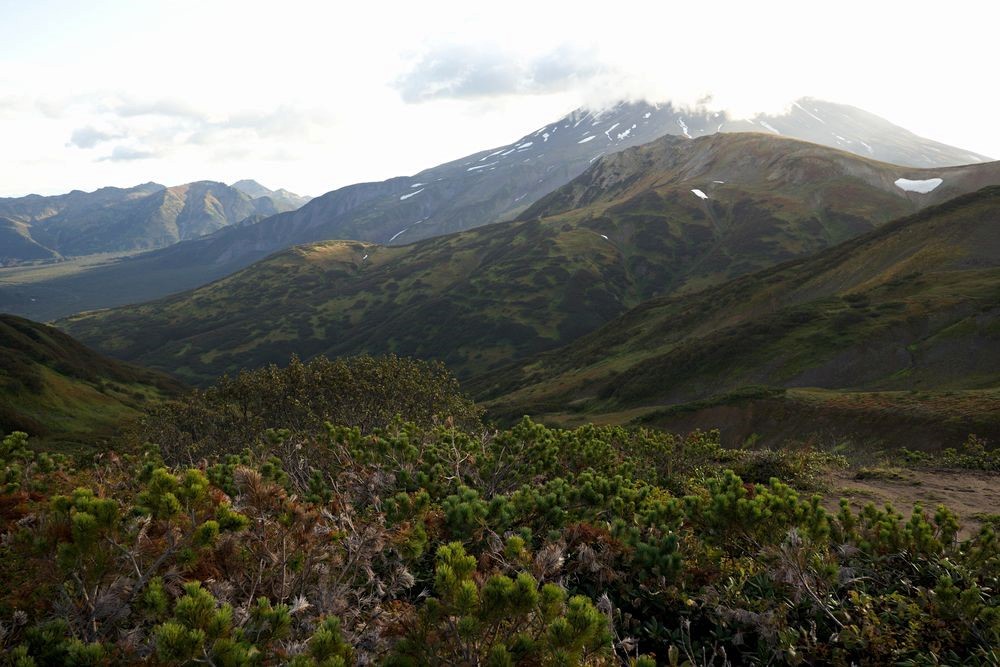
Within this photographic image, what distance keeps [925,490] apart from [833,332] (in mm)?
53931

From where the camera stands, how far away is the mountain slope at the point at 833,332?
56.0 m

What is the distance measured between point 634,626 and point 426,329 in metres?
194

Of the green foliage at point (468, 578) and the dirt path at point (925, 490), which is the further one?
the dirt path at point (925, 490)

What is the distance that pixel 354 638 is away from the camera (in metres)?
5.58

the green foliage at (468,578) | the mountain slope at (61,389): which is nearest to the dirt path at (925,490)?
the green foliage at (468,578)

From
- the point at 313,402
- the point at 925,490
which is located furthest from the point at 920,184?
the point at 313,402

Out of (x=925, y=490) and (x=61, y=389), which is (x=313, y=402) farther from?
(x=61, y=389)

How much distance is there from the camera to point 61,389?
256 feet

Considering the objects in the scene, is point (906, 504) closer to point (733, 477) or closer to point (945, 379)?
point (733, 477)

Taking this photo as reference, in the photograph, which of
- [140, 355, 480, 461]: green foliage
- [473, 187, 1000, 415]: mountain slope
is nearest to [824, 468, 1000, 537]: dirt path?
[140, 355, 480, 461]: green foliage

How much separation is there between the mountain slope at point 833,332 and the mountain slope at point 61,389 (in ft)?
188

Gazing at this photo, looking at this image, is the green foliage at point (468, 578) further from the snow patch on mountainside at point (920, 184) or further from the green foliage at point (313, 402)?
the snow patch on mountainside at point (920, 184)

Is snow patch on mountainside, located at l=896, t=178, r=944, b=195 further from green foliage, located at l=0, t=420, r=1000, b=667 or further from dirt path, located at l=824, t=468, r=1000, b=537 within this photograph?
green foliage, located at l=0, t=420, r=1000, b=667

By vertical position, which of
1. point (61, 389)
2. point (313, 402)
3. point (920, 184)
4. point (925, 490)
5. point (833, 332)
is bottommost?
point (833, 332)
